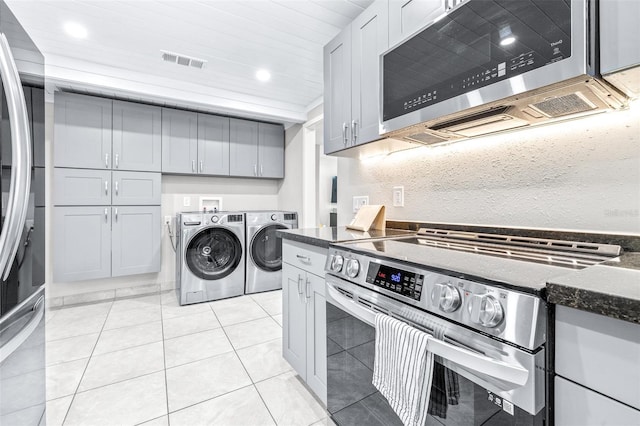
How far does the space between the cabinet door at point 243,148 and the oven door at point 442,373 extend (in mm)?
2993

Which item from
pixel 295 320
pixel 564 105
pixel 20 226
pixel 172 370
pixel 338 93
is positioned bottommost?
pixel 172 370

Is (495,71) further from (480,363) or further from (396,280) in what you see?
(480,363)

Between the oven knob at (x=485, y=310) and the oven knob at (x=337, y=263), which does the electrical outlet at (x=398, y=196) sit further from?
the oven knob at (x=485, y=310)

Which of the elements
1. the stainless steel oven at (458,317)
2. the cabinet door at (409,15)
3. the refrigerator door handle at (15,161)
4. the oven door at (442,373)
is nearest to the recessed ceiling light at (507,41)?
the cabinet door at (409,15)

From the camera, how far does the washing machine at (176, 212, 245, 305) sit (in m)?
3.19

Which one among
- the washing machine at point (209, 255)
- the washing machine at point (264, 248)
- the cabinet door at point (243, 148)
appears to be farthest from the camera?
the cabinet door at point (243, 148)

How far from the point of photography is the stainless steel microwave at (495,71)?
866 mm

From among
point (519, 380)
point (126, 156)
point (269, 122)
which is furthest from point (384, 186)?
point (126, 156)

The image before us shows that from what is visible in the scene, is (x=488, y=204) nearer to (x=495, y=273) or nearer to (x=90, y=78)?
(x=495, y=273)

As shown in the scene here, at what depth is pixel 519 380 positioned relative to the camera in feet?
2.09

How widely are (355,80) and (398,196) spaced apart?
0.79m

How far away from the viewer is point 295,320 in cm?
173

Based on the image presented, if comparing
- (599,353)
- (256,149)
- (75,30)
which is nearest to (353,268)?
(599,353)

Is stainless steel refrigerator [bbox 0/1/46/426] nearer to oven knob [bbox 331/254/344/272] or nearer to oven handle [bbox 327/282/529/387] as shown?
oven knob [bbox 331/254/344/272]
